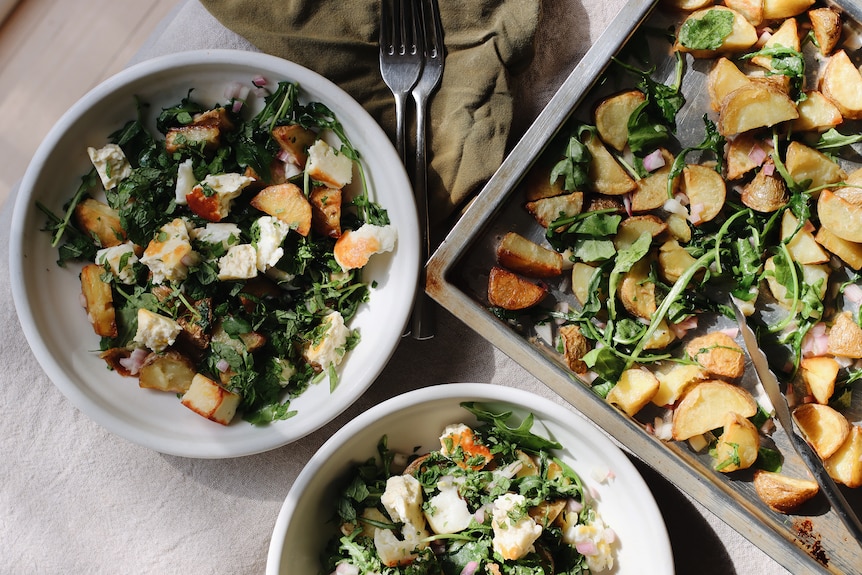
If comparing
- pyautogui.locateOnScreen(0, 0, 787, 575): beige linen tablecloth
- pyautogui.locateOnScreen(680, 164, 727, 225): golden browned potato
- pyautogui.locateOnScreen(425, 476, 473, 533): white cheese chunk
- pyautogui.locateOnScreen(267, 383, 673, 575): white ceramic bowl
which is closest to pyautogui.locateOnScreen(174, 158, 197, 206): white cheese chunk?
pyautogui.locateOnScreen(0, 0, 787, 575): beige linen tablecloth

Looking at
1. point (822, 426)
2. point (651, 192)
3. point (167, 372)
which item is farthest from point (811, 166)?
point (167, 372)

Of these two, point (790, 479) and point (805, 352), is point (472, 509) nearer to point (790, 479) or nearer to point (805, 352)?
point (790, 479)

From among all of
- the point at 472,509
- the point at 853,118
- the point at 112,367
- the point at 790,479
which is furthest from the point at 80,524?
the point at 853,118

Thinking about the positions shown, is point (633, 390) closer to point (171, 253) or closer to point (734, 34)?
point (734, 34)

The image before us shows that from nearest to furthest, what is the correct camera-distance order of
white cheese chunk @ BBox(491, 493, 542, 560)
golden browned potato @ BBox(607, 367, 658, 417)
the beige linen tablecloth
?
white cheese chunk @ BBox(491, 493, 542, 560), golden browned potato @ BBox(607, 367, 658, 417), the beige linen tablecloth

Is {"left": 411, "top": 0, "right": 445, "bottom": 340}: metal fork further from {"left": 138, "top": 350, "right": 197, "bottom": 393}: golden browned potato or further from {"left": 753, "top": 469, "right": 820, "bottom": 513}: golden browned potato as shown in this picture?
{"left": 753, "top": 469, "right": 820, "bottom": 513}: golden browned potato

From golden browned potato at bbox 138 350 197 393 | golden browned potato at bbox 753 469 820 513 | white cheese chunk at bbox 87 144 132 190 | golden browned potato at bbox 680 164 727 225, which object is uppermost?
white cheese chunk at bbox 87 144 132 190
